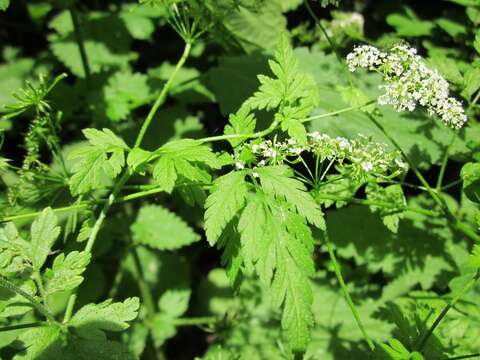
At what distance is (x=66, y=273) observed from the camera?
5.22 ft

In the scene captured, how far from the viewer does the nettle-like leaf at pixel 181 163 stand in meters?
1.54

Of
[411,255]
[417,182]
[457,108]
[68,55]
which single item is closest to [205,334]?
[411,255]

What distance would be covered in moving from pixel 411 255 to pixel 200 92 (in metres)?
1.77

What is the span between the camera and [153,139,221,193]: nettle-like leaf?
1.54m

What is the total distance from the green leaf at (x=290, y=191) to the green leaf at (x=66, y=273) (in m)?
0.69

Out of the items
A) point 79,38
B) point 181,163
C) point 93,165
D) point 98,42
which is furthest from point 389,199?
point 98,42

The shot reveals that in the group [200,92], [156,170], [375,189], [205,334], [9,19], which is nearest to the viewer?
[156,170]

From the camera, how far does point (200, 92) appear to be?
325 cm

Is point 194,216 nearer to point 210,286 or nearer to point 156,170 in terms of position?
point 210,286

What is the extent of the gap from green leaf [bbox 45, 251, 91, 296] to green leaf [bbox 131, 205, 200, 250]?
45.8 inches

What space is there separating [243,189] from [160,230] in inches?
57.7

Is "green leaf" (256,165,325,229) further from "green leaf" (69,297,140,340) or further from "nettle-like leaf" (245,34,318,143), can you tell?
"green leaf" (69,297,140,340)

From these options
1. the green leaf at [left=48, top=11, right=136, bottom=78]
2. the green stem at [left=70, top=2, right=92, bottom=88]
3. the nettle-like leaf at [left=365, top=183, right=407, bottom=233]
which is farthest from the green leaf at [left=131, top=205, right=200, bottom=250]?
the nettle-like leaf at [left=365, top=183, right=407, bottom=233]

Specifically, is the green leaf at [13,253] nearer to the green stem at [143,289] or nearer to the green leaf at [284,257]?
the green leaf at [284,257]
